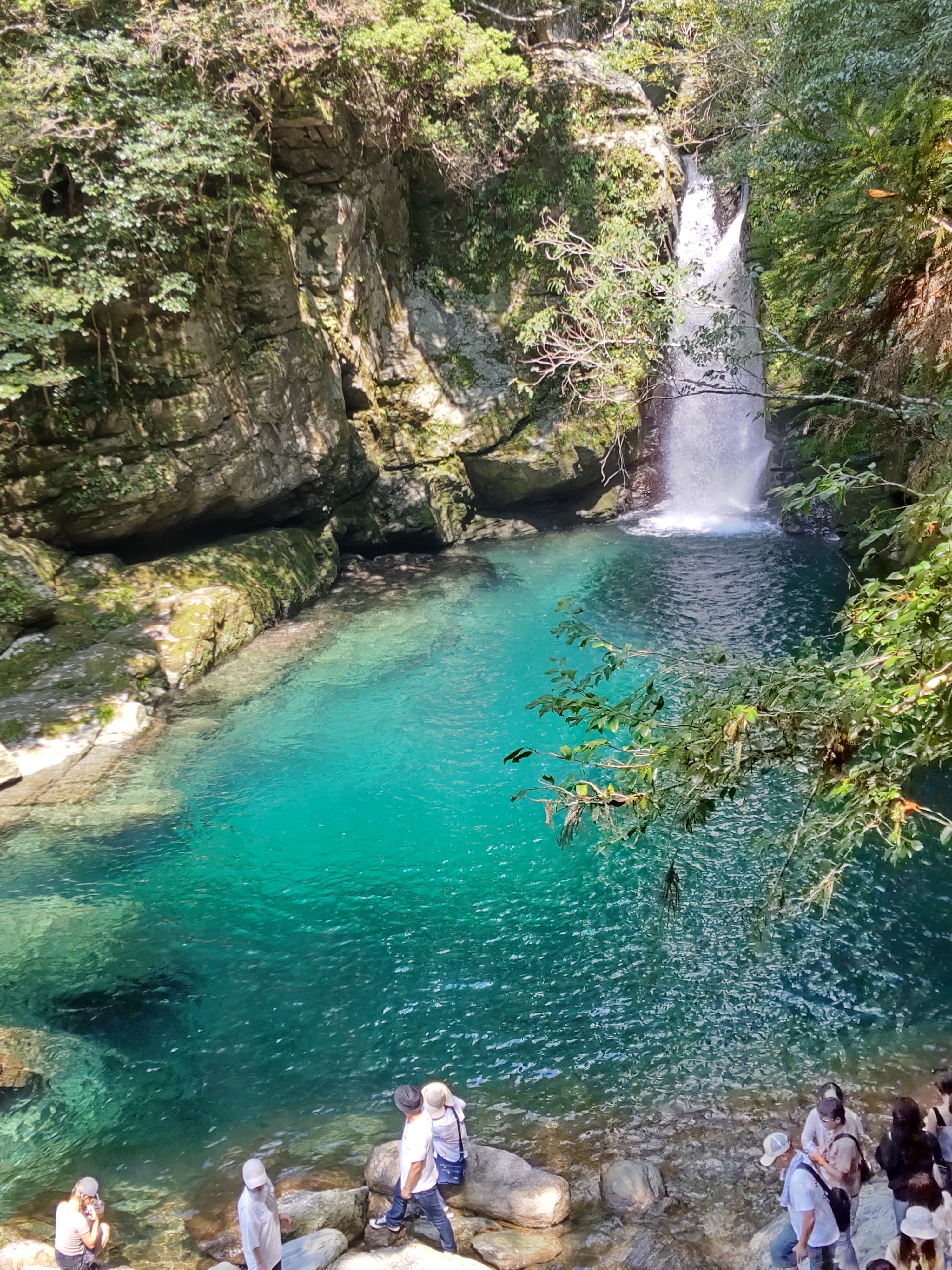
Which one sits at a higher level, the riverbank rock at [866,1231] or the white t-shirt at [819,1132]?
the white t-shirt at [819,1132]

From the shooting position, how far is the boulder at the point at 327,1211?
18.0ft

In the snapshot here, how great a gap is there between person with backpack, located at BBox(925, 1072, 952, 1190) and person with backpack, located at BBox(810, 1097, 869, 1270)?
0.40m

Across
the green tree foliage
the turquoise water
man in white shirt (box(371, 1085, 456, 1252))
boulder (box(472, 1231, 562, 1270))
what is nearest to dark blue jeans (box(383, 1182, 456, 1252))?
man in white shirt (box(371, 1085, 456, 1252))

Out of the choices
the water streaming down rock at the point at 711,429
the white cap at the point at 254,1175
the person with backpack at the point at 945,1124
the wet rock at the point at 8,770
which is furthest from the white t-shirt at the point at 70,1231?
the water streaming down rock at the point at 711,429

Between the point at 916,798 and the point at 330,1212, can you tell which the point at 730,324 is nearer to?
the point at 916,798

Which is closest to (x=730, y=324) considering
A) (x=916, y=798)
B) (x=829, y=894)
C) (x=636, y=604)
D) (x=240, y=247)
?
(x=916, y=798)

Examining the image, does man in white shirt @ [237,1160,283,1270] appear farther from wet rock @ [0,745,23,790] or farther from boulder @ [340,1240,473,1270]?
wet rock @ [0,745,23,790]

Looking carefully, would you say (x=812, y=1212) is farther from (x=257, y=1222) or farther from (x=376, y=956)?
(x=376, y=956)

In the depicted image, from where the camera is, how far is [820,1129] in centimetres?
467

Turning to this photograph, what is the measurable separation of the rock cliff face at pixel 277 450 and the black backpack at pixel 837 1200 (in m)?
10.2

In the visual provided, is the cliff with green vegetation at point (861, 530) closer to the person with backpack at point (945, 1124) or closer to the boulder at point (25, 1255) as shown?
the person with backpack at point (945, 1124)

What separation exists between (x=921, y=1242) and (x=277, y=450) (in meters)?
15.8

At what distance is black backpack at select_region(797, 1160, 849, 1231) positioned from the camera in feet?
14.8

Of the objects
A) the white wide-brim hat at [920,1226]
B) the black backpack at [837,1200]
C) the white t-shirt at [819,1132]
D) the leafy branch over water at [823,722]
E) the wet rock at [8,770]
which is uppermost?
the leafy branch over water at [823,722]
